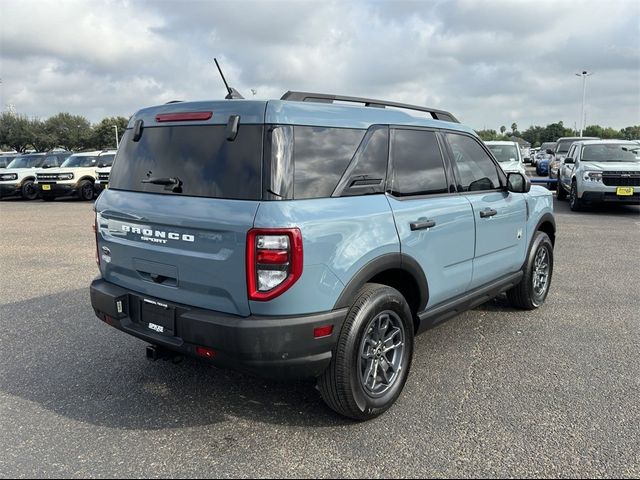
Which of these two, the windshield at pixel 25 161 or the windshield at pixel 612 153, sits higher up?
the windshield at pixel 25 161

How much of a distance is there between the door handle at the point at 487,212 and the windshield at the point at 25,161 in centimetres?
2015

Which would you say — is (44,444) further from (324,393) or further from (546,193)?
(546,193)

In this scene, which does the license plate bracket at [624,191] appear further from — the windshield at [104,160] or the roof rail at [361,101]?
the windshield at [104,160]

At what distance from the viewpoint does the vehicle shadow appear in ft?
10.7

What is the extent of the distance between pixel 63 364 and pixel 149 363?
67 cm

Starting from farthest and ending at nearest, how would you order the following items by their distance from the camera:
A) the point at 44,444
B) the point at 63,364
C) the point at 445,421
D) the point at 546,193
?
the point at 546,193
the point at 63,364
the point at 445,421
the point at 44,444

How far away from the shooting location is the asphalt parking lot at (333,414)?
2.77 m

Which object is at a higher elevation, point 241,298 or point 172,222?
point 172,222

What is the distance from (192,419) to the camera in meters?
3.23

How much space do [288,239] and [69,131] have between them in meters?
78.3

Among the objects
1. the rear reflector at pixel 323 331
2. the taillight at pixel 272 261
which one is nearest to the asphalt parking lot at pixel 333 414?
the rear reflector at pixel 323 331

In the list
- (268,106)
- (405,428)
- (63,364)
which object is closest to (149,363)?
(63,364)

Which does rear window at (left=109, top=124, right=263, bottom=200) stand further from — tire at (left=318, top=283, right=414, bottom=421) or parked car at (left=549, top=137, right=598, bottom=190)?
parked car at (left=549, top=137, right=598, bottom=190)

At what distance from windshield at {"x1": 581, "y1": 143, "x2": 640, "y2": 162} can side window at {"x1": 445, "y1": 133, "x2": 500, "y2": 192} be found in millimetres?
9971
